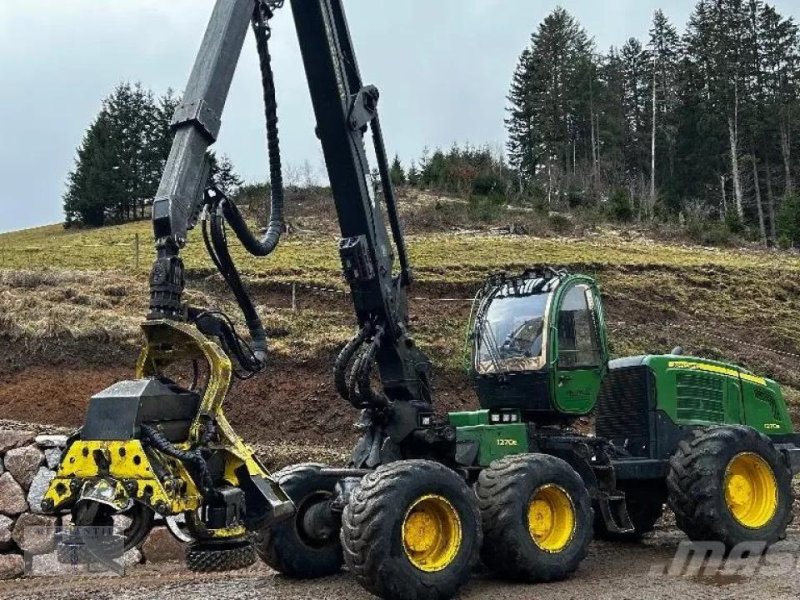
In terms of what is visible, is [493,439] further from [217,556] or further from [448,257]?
→ [448,257]

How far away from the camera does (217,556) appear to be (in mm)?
5613

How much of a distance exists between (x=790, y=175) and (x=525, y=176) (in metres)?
→ 15.7

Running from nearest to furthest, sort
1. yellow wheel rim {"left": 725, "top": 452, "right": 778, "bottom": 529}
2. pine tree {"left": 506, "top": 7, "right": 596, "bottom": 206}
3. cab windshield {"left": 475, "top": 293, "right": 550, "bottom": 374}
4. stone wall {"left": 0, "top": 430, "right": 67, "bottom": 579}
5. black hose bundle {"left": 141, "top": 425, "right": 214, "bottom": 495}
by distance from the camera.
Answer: black hose bundle {"left": 141, "top": 425, "right": 214, "bottom": 495}, cab windshield {"left": 475, "top": 293, "right": 550, "bottom": 374}, yellow wheel rim {"left": 725, "top": 452, "right": 778, "bottom": 529}, stone wall {"left": 0, "top": 430, "right": 67, "bottom": 579}, pine tree {"left": 506, "top": 7, "right": 596, "bottom": 206}

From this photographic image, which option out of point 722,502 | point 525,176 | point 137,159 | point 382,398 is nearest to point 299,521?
point 382,398

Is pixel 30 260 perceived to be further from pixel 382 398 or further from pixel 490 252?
pixel 382 398

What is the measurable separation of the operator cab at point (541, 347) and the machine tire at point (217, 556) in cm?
395

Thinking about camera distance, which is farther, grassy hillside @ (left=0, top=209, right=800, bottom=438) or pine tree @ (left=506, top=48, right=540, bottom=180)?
pine tree @ (left=506, top=48, right=540, bottom=180)

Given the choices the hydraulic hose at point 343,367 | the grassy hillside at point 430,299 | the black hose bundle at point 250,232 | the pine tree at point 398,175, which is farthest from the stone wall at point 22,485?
the pine tree at point 398,175

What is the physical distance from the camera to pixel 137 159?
49.5m

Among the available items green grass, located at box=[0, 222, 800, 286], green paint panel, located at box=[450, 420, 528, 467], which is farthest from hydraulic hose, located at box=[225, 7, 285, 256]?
green grass, located at box=[0, 222, 800, 286]

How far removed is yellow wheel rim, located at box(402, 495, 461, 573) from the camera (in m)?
6.95

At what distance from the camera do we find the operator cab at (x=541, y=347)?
8914 millimetres

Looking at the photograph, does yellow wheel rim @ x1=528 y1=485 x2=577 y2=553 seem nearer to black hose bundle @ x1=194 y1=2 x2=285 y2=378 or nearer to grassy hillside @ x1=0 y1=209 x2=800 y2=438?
black hose bundle @ x1=194 y1=2 x2=285 y2=378

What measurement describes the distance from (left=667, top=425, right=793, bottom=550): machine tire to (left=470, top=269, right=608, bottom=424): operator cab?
1.08 m
